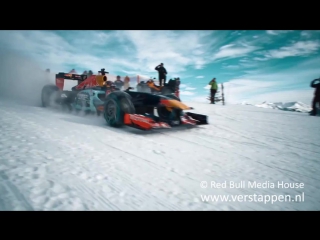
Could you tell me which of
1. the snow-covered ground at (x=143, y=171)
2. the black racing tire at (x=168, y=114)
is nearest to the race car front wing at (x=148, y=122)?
the black racing tire at (x=168, y=114)

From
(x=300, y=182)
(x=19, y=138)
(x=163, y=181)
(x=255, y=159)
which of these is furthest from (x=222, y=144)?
(x=19, y=138)

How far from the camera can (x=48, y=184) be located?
1.59 meters

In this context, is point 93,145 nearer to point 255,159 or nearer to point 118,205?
point 118,205

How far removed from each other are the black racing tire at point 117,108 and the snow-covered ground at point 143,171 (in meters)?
0.68

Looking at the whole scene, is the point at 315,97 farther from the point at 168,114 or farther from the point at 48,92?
the point at 48,92

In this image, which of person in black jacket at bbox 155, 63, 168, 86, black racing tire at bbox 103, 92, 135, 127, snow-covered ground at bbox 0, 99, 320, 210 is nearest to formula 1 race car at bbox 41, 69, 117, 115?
black racing tire at bbox 103, 92, 135, 127

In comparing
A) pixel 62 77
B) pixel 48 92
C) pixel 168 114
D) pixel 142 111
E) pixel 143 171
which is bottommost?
pixel 143 171

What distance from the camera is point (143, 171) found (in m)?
2.08

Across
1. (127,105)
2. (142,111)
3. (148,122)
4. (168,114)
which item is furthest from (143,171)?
(168,114)

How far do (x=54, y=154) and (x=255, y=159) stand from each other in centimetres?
317

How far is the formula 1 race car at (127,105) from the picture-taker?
402 cm

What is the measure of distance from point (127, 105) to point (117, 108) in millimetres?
286

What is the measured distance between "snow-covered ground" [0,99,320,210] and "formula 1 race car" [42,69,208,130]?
2.01ft
